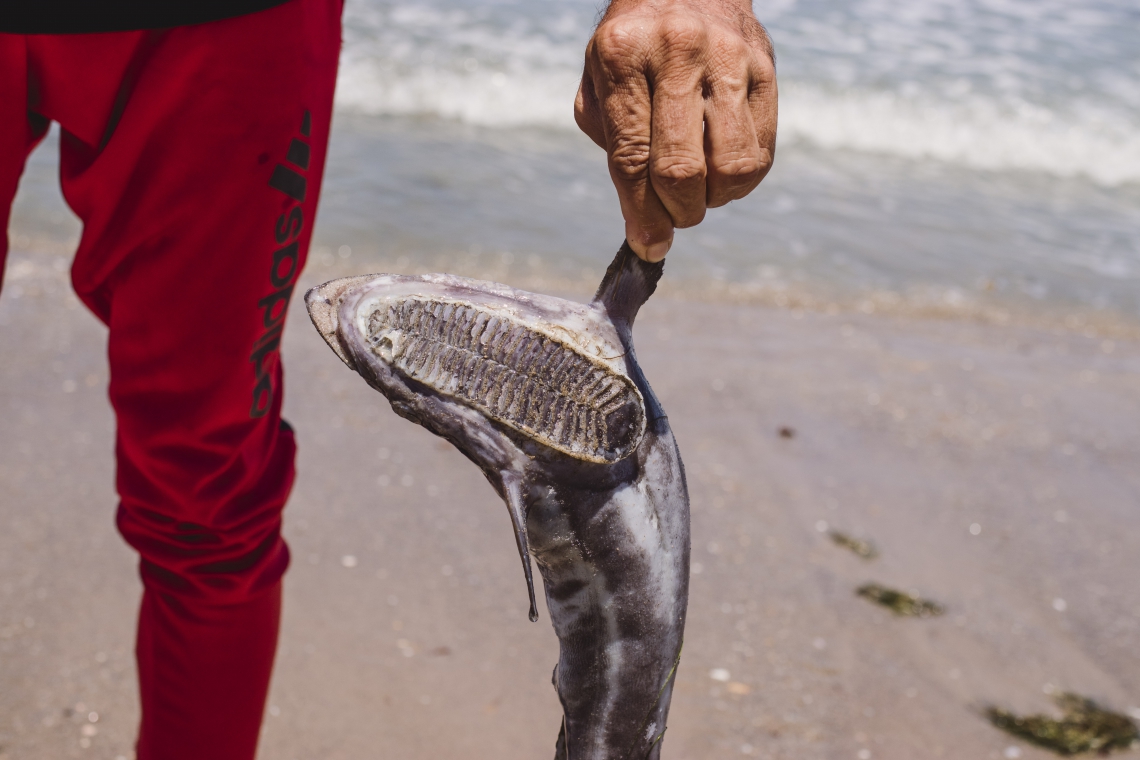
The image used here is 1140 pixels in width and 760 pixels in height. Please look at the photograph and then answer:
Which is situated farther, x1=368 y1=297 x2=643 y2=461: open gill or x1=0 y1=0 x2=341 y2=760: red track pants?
x1=0 y1=0 x2=341 y2=760: red track pants

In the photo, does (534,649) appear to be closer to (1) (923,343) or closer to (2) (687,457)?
(2) (687,457)

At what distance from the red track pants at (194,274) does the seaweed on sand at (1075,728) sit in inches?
83.6

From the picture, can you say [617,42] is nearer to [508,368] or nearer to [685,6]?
[685,6]

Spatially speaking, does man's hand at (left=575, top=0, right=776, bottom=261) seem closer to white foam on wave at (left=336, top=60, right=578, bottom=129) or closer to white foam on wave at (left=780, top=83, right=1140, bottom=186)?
white foam on wave at (left=336, top=60, right=578, bottom=129)

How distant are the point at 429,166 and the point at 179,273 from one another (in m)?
5.38

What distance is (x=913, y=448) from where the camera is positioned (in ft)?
13.3

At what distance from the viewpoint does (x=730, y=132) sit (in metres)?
1.19

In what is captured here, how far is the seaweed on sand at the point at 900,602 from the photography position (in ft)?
10.3

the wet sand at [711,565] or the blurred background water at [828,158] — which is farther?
the blurred background water at [828,158]

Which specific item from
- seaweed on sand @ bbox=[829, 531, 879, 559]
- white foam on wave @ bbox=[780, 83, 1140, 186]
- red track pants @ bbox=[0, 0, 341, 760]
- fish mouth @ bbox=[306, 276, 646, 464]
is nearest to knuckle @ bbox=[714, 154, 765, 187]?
fish mouth @ bbox=[306, 276, 646, 464]

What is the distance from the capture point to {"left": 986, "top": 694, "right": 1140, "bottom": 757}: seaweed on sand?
2.70m

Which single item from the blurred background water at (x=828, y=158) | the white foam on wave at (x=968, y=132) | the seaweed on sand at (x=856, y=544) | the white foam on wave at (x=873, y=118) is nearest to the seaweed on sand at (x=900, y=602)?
the seaweed on sand at (x=856, y=544)

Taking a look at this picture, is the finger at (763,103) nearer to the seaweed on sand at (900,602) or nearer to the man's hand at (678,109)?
the man's hand at (678,109)

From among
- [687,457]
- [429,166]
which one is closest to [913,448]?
[687,457]
